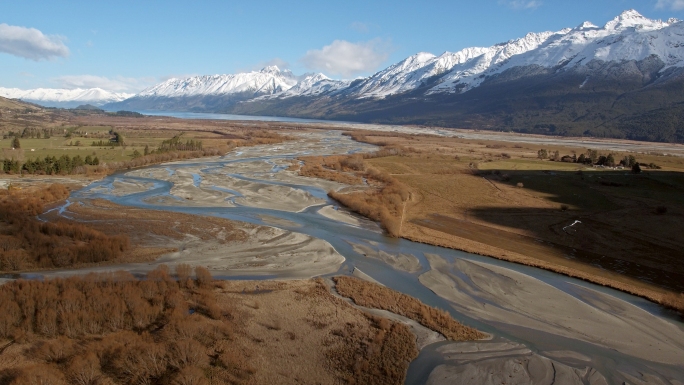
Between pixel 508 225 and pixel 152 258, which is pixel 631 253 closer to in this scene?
pixel 508 225

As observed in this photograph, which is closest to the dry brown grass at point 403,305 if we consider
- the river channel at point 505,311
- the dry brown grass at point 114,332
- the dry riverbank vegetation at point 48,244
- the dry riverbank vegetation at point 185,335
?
the river channel at point 505,311

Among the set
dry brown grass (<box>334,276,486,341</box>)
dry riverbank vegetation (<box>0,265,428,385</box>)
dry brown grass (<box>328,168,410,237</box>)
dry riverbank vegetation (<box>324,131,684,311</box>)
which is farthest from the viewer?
dry brown grass (<box>328,168,410,237</box>)

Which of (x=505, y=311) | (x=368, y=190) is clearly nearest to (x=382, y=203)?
(x=368, y=190)

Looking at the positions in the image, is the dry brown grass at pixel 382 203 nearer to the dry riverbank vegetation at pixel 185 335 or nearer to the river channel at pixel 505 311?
the river channel at pixel 505 311

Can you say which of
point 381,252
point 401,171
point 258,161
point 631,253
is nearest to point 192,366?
point 381,252

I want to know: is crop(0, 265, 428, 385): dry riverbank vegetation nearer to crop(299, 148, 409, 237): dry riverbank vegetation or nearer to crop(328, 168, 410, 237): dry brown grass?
crop(328, 168, 410, 237): dry brown grass

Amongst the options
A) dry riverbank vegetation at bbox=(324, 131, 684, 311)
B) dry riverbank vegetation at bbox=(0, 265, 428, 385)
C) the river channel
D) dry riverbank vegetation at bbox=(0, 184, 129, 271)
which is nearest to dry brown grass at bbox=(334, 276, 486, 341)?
the river channel

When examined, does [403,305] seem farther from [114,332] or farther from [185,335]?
[114,332]

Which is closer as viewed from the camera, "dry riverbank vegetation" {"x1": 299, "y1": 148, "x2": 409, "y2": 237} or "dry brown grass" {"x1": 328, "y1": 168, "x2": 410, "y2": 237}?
"dry brown grass" {"x1": 328, "y1": 168, "x2": 410, "y2": 237}
